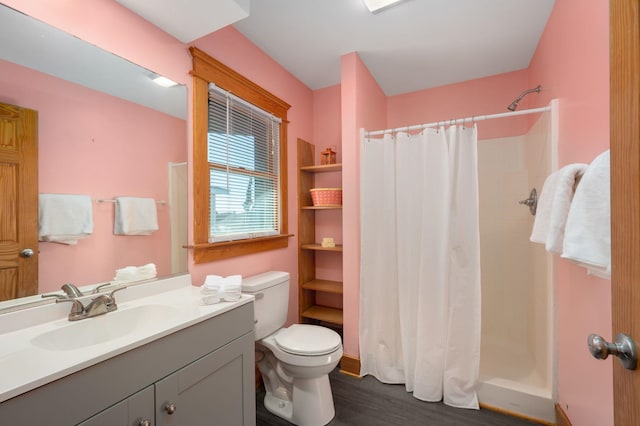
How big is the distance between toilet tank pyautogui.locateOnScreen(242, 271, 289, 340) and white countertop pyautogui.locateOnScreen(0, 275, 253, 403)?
39 centimetres

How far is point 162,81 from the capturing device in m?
1.43

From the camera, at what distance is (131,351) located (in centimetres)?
84

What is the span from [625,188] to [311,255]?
230 centimetres

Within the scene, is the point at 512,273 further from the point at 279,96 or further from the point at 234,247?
the point at 279,96

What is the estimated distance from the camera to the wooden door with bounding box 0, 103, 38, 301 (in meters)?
0.95

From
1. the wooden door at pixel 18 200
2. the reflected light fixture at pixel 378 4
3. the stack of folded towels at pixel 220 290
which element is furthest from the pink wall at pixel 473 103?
the wooden door at pixel 18 200

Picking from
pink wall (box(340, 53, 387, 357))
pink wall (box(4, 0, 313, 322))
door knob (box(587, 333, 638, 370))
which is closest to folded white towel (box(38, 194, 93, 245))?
pink wall (box(4, 0, 313, 322))

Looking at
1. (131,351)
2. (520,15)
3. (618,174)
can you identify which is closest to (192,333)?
(131,351)

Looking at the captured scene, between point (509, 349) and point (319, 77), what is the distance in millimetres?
2866

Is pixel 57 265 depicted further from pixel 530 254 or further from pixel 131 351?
pixel 530 254

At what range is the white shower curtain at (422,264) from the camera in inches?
68.6

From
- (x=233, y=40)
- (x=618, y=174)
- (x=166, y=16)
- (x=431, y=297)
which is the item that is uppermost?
(x=233, y=40)

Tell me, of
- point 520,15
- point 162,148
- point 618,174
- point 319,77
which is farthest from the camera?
point 319,77

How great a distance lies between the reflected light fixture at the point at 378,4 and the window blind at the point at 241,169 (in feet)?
3.24
